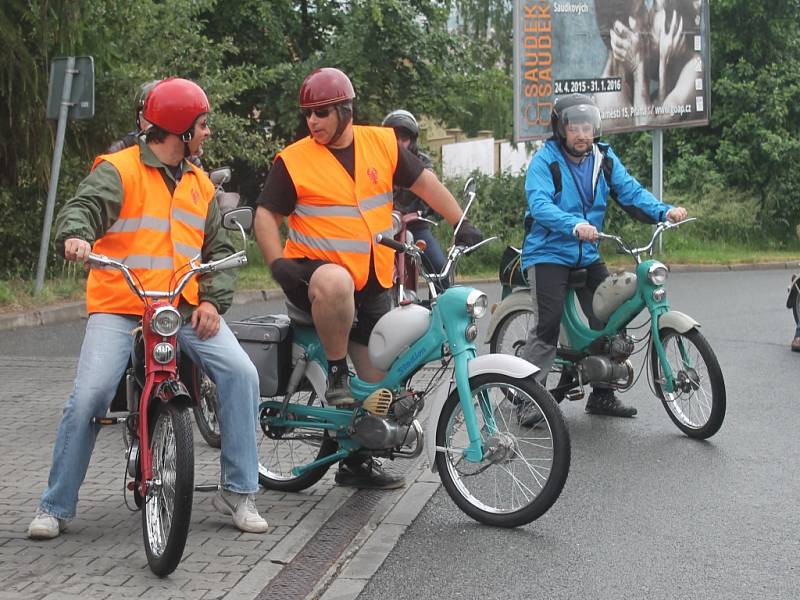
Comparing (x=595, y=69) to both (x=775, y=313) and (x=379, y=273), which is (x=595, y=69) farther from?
(x=379, y=273)

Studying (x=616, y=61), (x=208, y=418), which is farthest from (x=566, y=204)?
(x=616, y=61)

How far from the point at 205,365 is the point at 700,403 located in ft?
11.0

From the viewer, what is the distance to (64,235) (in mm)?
5055

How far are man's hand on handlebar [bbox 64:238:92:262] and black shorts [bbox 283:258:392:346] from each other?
1.37m

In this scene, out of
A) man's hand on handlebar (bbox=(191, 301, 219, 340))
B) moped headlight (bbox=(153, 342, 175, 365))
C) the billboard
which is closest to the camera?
moped headlight (bbox=(153, 342, 175, 365))

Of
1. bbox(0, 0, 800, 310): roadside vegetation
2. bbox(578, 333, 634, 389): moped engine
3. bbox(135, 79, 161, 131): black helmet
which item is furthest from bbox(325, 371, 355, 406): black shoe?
bbox(0, 0, 800, 310): roadside vegetation

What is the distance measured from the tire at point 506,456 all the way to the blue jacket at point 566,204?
2.18 meters

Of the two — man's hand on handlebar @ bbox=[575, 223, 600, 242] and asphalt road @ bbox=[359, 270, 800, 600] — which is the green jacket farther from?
man's hand on handlebar @ bbox=[575, 223, 600, 242]

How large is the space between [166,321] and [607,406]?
4091mm

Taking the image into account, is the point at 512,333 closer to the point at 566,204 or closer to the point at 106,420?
the point at 566,204

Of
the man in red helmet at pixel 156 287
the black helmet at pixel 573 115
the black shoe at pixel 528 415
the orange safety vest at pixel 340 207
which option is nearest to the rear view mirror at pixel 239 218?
the man in red helmet at pixel 156 287

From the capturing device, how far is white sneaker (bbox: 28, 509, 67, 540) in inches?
218

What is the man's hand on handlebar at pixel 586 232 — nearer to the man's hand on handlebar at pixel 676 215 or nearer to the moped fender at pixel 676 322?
the man's hand on handlebar at pixel 676 215

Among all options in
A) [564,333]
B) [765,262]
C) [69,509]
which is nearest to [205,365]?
[69,509]
